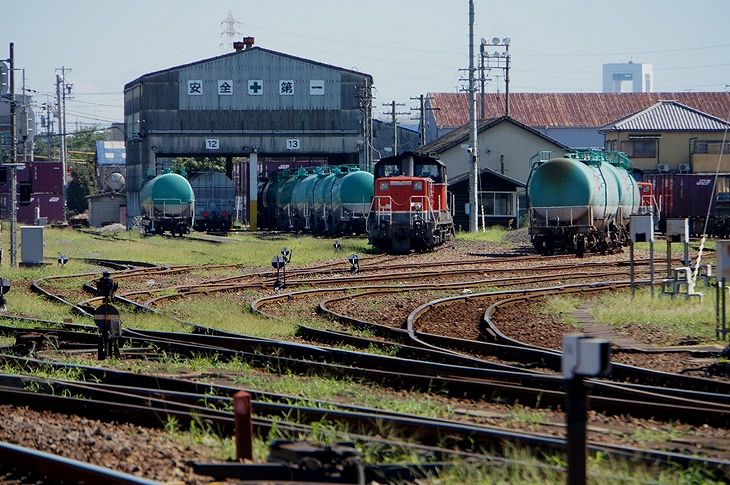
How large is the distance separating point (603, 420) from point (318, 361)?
13.1 ft

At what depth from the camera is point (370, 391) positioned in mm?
9500

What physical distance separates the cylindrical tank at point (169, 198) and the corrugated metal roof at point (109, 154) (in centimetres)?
4938

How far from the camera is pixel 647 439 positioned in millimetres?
7289

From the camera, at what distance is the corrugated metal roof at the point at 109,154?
9406cm

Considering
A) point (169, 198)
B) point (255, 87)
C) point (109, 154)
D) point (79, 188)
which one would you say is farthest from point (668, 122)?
point (109, 154)

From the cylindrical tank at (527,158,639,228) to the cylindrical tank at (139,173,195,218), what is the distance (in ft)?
64.1

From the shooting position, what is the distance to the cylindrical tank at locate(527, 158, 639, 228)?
1152 inches

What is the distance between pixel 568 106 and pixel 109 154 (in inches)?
1673

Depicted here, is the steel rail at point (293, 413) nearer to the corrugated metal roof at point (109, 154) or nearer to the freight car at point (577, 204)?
the freight car at point (577, 204)

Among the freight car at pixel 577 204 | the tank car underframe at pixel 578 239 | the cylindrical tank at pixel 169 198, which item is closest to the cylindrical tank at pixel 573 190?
the freight car at pixel 577 204

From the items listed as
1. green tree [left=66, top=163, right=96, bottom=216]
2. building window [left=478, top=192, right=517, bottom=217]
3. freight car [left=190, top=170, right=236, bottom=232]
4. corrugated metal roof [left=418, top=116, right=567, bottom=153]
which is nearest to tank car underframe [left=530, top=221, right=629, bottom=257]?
building window [left=478, top=192, right=517, bottom=217]

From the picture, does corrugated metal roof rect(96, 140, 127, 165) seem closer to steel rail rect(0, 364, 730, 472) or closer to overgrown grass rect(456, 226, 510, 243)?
overgrown grass rect(456, 226, 510, 243)

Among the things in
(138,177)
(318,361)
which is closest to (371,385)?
(318,361)

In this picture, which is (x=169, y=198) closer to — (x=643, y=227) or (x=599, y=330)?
(x=643, y=227)
